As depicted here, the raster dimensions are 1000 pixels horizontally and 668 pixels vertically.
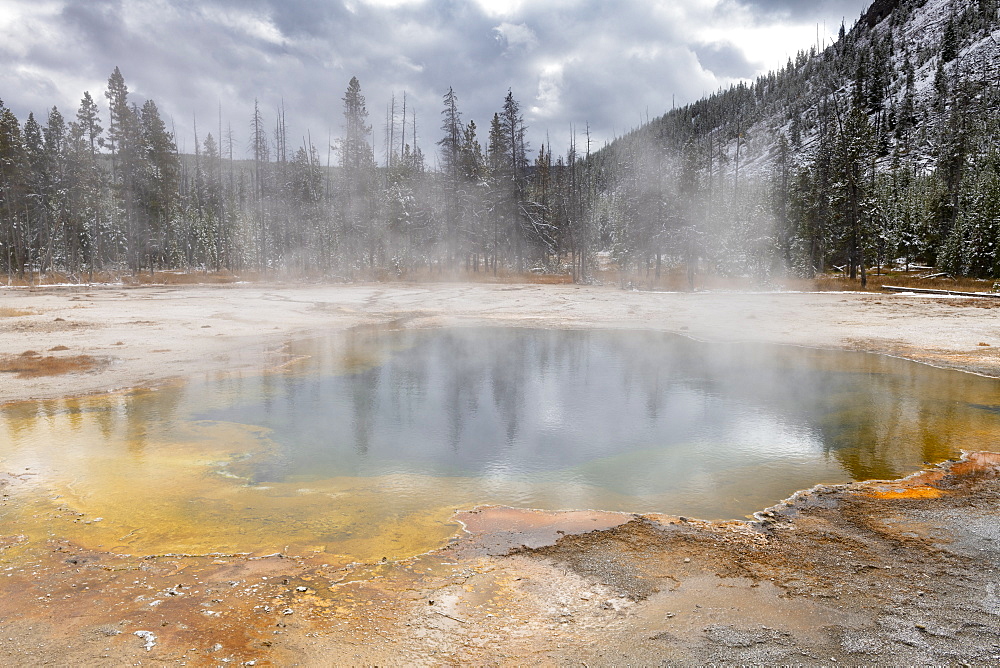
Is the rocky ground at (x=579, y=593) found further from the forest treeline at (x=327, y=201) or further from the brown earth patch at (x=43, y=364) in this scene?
the forest treeline at (x=327, y=201)

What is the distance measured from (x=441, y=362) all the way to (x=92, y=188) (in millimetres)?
54611

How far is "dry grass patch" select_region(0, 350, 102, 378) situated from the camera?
14.7m

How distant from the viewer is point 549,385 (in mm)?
14328

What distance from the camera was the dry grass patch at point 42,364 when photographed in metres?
14.7

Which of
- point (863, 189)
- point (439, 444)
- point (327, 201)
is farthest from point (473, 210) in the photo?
point (439, 444)

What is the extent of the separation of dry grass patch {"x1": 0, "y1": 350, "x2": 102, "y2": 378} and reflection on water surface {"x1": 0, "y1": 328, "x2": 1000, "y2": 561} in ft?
10.2

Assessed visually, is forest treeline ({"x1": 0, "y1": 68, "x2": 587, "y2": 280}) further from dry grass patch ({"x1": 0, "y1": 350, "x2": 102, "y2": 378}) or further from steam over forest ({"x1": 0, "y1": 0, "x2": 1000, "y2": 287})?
dry grass patch ({"x1": 0, "y1": 350, "x2": 102, "y2": 378})

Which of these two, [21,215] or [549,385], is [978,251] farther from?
[21,215]

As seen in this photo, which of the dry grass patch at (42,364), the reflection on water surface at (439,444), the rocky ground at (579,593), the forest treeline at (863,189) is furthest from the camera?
the forest treeline at (863,189)

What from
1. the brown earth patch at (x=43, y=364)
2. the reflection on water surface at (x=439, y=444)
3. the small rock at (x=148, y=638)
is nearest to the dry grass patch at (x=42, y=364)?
the brown earth patch at (x=43, y=364)

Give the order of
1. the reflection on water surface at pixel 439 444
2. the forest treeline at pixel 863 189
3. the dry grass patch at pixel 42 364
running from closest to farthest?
1. the reflection on water surface at pixel 439 444
2. the dry grass patch at pixel 42 364
3. the forest treeline at pixel 863 189

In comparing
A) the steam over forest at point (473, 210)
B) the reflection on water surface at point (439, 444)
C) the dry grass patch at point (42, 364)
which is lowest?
the reflection on water surface at point (439, 444)

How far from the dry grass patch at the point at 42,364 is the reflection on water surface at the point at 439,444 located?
3097 millimetres

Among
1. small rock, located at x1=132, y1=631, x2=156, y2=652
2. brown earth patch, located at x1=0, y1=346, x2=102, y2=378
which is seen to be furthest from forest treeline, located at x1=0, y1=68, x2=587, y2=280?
small rock, located at x1=132, y1=631, x2=156, y2=652
